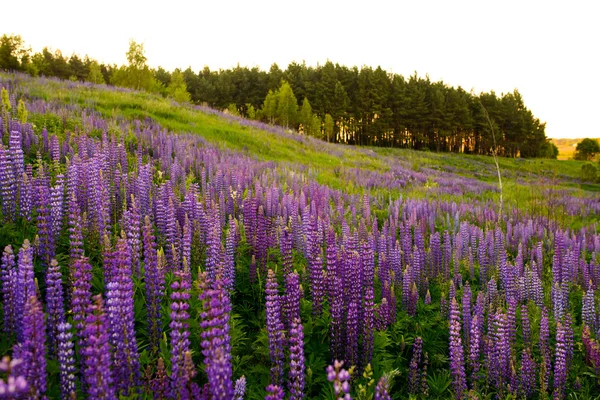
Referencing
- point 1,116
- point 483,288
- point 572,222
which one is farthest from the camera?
point 572,222

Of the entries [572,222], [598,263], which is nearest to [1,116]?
[598,263]

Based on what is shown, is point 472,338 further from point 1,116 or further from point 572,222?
point 572,222

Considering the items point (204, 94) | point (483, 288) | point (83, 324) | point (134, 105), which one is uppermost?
point (204, 94)

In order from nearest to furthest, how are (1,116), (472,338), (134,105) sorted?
(472,338) < (1,116) < (134,105)

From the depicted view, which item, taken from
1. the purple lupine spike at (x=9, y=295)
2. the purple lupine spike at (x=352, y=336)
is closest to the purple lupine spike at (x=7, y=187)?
the purple lupine spike at (x=9, y=295)

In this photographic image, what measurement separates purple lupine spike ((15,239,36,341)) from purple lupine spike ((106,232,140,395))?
1.78 feet

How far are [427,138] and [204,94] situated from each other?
45951mm

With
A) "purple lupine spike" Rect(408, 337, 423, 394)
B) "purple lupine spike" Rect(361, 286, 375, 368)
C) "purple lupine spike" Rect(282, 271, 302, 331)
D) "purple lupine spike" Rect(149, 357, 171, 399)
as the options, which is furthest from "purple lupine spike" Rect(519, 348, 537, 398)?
"purple lupine spike" Rect(149, 357, 171, 399)

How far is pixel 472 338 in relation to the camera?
4461mm

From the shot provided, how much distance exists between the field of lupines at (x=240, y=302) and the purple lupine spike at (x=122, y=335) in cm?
1

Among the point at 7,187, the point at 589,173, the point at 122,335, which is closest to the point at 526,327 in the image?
the point at 122,335

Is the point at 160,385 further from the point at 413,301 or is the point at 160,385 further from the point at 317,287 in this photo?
the point at 413,301

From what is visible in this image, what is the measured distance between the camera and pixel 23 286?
2.96m

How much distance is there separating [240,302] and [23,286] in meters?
2.51
